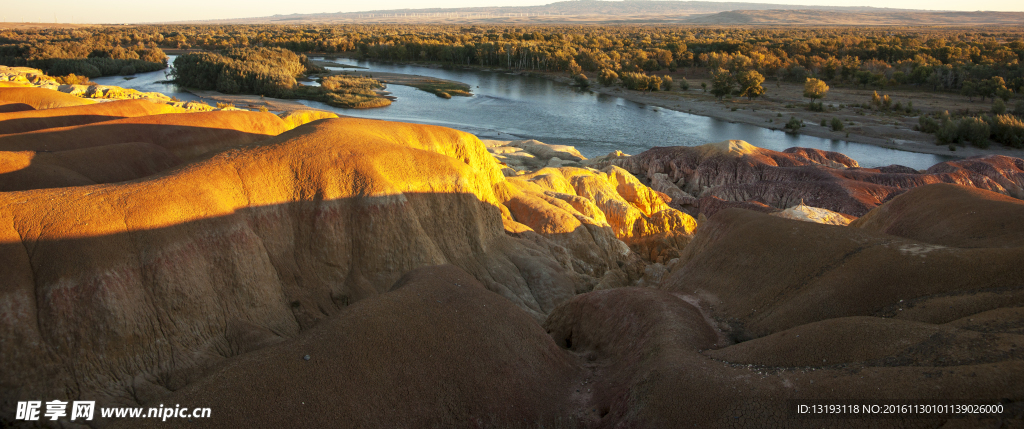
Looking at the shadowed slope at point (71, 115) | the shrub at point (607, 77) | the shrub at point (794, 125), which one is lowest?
the shrub at point (794, 125)

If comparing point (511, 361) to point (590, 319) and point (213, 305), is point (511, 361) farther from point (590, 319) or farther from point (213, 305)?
point (213, 305)

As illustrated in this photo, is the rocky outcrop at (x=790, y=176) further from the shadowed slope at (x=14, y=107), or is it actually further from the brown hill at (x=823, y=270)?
the shadowed slope at (x=14, y=107)

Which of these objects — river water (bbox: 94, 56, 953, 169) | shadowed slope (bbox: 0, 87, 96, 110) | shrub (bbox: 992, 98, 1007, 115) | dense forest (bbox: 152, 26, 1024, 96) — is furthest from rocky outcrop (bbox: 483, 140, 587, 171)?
dense forest (bbox: 152, 26, 1024, 96)

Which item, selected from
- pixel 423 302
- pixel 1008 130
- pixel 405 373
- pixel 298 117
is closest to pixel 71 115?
pixel 298 117

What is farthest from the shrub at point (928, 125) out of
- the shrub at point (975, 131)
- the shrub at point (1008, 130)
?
the shrub at point (1008, 130)

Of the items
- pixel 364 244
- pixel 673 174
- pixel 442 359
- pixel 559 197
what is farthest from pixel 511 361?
pixel 673 174

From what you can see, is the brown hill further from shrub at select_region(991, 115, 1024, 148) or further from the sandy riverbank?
shrub at select_region(991, 115, 1024, 148)
